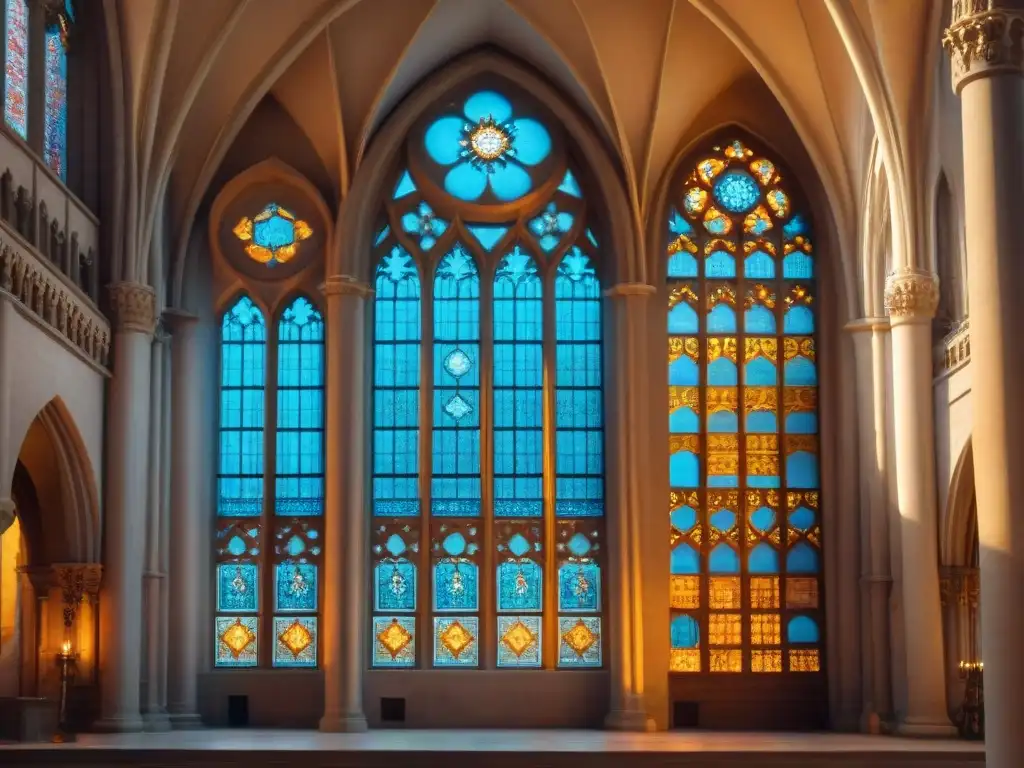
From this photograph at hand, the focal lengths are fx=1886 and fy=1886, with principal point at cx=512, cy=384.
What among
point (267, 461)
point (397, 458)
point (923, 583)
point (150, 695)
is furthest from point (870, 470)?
point (150, 695)

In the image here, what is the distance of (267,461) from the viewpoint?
26.5 meters

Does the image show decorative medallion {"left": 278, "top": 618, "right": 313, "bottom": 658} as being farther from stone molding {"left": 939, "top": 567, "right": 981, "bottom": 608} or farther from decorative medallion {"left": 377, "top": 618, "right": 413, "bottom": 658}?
stone molding {"left": 939, "top": 567, "right": 981, "bottom": 608}

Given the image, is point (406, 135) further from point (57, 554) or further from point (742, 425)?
point (57, 554)

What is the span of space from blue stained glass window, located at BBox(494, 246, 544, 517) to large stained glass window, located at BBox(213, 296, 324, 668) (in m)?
2.53

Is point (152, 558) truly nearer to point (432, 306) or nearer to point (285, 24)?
point (432, 306)

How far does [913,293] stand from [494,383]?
639 cm

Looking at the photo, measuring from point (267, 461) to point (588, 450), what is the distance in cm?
452

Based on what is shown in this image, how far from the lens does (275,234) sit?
2716 cm

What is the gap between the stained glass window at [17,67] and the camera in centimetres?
2111

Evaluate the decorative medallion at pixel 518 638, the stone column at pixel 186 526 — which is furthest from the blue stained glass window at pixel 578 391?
the stone column at pixel 186 526

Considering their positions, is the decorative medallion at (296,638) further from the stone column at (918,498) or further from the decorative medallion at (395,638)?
the stone column at (918,498)

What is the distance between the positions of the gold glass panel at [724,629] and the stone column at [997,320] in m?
11.6

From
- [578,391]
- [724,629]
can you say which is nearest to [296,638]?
[578,391]

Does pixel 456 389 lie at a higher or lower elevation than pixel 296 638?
higher
